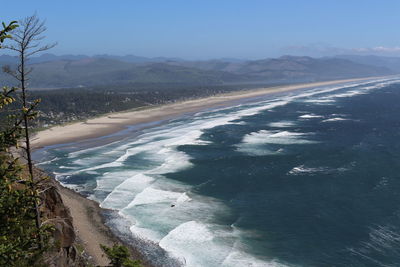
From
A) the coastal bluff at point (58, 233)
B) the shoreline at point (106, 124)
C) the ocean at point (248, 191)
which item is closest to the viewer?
the coastal bluff at point (58, 233)

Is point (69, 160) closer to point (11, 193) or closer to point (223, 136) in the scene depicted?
point (223, 136)

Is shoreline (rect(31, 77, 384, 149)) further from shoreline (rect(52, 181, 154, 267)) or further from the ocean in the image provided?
shoreline (rect(52, 181, 154, 267))

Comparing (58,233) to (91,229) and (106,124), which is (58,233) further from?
(106,124)

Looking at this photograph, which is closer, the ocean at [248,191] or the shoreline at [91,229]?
the shoreline at [91,229]

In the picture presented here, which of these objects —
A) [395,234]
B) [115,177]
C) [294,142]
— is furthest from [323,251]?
[294,142]

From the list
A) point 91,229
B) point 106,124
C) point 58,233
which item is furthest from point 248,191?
point 106,124

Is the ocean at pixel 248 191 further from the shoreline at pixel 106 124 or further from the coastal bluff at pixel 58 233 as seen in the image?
the coastal bluff at pixel 58 233

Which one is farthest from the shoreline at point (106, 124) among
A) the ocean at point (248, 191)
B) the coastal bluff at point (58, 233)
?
the coastal bluff at point (58, 233)

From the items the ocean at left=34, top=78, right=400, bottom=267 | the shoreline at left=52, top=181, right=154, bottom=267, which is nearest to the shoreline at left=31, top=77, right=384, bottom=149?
the ocean at left=34, top=78, right=400, bottom=267
